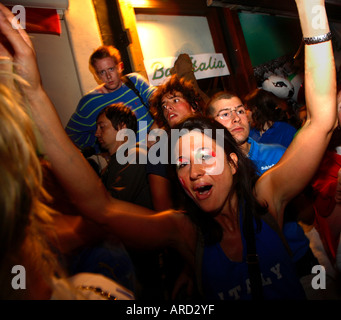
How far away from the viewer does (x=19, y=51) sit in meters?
0.93

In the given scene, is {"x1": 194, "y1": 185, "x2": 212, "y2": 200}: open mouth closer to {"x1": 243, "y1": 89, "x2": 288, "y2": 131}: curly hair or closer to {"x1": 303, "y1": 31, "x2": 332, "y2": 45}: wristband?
{"x1": 303, "y1": 31, "x2": 332, "y2": 45}: wristband

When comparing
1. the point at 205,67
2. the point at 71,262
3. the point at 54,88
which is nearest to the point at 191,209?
the point at 71,262

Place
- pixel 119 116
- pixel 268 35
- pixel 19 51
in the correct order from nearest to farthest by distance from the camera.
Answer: pixel 19 51
pixel 119 116
pixel 268 35

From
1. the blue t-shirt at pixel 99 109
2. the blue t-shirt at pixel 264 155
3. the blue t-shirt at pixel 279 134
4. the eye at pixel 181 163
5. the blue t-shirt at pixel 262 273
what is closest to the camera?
the blue t-shirt at pixel 262 273

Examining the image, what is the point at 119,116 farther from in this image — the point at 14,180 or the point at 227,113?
the point at 14,180

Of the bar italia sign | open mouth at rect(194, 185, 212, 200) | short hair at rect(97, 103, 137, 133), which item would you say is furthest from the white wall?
open mouth at rect(194, 185, 212, 200)

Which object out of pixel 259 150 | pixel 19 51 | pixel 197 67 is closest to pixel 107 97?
pixel 259 150

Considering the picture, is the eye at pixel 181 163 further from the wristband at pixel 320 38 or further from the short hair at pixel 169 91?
the short hair at pixel 169 91

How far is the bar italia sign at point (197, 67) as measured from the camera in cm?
460

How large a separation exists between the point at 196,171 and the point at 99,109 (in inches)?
94.2

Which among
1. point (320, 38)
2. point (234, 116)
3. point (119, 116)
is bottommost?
point (320, 38)

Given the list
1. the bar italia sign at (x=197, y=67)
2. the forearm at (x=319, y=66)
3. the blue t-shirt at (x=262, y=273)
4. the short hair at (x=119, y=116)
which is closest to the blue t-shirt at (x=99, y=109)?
the short hair at (x=119, y=116)

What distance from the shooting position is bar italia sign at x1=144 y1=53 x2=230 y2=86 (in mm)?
4602

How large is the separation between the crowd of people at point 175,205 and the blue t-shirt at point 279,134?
0.04 meters
